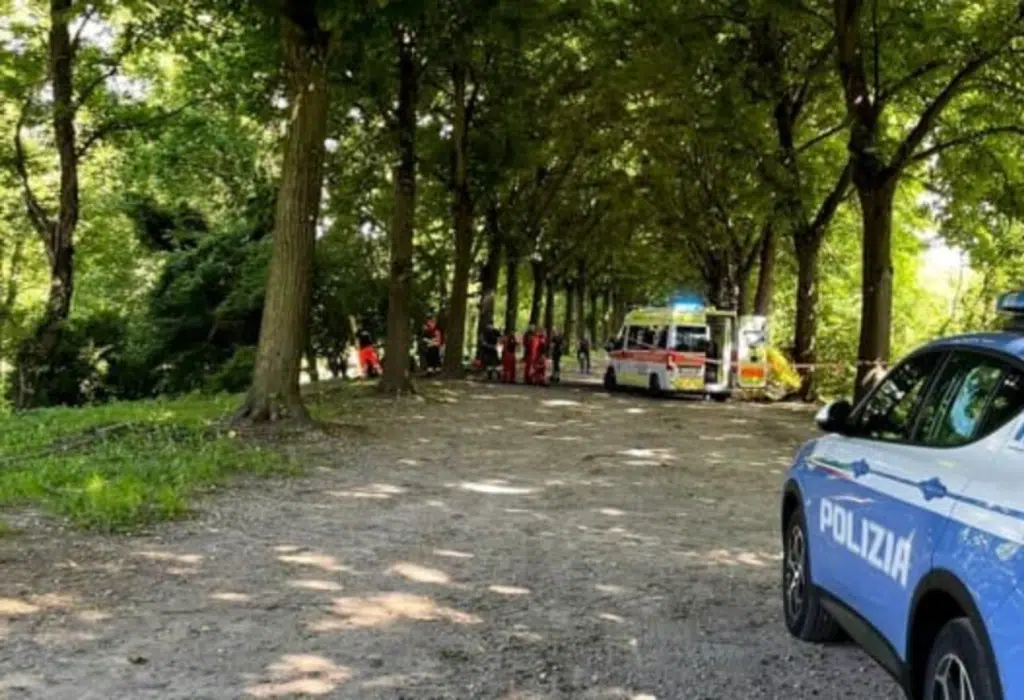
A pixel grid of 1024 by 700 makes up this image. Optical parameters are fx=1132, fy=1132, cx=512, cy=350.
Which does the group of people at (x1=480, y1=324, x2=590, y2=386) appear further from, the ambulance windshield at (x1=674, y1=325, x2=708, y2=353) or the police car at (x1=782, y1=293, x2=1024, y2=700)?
the police car at (x1=782, y1=293, x2=1024, y2=700)

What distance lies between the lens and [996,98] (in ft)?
67.4

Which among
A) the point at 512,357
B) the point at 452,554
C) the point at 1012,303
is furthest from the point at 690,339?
the point at 1012,303

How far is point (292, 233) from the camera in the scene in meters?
14.5

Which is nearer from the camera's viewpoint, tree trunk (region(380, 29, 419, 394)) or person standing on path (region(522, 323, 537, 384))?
tree trunk (region(380, 29, 419, 394))

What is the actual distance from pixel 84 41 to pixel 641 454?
17.3 m

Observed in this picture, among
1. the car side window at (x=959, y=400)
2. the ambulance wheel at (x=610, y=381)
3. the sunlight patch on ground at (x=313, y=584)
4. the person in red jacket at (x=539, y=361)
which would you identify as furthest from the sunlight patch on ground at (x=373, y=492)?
the ambulance wheel at (x=610, y=381)

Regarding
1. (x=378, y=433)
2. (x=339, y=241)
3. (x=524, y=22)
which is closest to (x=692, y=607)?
(x=378, y=433)

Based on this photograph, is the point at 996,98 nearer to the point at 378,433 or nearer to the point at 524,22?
the point at 524,22

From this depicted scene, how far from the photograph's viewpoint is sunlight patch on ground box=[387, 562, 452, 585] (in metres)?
7.57

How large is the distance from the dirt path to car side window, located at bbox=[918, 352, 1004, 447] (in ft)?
4.86

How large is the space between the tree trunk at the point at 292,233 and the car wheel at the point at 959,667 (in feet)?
37.4

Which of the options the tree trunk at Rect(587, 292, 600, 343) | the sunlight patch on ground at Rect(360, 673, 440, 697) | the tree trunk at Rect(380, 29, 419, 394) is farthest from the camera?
the tree trunk at Rect(587, 292, 600, 343)

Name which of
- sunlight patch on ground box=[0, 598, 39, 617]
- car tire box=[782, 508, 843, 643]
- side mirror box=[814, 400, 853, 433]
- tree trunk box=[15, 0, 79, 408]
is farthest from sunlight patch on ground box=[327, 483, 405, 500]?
tree trunk box=[15, 0, 79, 408]

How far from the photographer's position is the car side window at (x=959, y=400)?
4.33m
